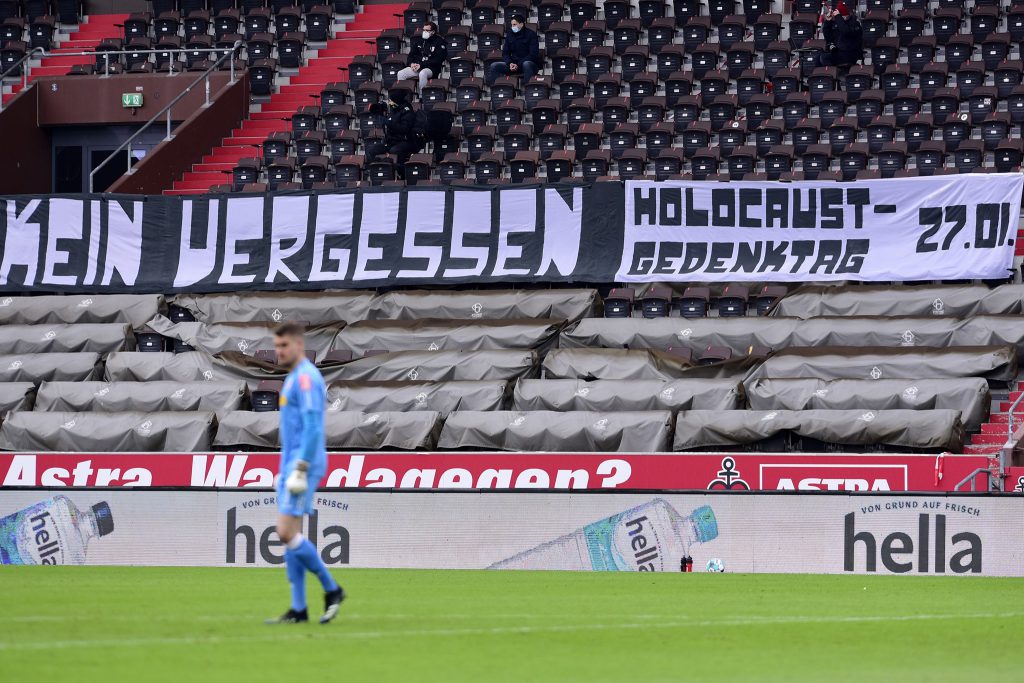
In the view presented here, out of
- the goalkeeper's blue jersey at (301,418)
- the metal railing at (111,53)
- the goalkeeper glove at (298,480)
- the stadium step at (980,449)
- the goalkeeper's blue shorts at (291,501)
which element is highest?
the metal railing at (111,53)

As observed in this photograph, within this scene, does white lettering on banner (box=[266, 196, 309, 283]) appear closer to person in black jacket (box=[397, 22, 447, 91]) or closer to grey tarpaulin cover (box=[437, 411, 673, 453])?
grey tarpaulin cover (box=[437, 411, 673, 453])

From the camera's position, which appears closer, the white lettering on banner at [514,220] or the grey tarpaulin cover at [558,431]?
the grey tarpaulin cover at [558,431]

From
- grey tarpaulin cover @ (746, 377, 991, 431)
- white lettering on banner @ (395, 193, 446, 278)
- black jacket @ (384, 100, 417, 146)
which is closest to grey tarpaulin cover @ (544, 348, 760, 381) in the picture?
grey tarpaulin cover @ (746, 377, 991, 431)

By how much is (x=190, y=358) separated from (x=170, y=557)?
713 centimetres

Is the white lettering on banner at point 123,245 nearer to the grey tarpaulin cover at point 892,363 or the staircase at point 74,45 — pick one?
the staircase at point 74,45

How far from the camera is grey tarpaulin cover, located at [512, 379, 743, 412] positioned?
66.7 feet

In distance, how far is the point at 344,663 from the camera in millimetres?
7395

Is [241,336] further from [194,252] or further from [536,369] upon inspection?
[536,369]

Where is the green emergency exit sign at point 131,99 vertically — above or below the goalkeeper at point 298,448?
above

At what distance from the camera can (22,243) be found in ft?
81.5

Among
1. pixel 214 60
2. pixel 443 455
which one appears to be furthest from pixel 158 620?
pixel 214 60

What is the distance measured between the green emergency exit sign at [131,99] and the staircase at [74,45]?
187 cm

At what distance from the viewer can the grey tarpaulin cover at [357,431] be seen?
20.4m

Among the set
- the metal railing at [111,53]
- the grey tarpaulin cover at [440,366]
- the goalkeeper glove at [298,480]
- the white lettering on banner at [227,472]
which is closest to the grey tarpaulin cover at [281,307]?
the grey tarpaulin cover at [440,366]
